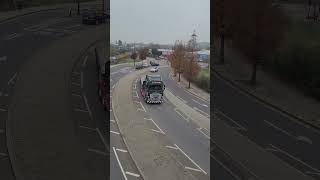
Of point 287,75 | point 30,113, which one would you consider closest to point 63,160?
point 30,113

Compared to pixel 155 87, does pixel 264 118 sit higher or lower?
lower

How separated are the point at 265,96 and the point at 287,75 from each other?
0.37 m

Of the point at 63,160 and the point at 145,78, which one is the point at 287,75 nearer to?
the point at 145,78

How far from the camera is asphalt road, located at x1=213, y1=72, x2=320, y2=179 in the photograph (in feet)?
17.1

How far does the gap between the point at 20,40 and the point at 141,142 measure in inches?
74.6

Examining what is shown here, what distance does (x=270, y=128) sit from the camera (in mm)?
5363

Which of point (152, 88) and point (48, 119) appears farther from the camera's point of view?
point (152, 88)

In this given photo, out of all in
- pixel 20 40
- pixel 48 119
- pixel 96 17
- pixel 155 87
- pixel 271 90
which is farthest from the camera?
pixel 155 87

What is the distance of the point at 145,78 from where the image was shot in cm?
569

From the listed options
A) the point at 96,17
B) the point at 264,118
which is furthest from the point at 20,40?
the point at 264,118

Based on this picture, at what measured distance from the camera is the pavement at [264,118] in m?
5.24

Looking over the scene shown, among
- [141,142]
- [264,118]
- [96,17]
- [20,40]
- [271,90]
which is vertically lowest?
[141,142]

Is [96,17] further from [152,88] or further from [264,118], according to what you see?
[264,118]

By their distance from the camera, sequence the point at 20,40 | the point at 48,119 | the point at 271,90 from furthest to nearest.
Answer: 1. the point at 271,90
2. the point at 20,40
3. the point at 48,119
